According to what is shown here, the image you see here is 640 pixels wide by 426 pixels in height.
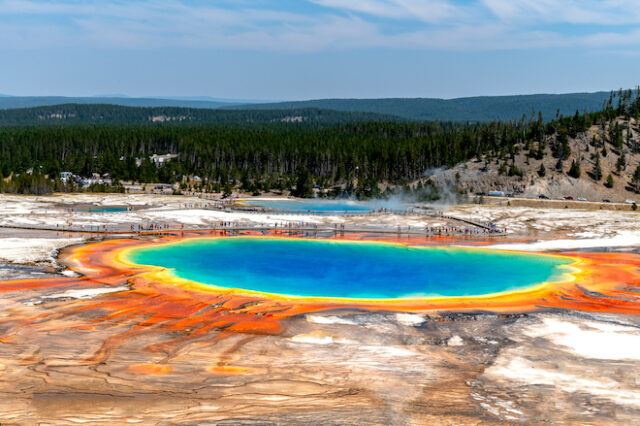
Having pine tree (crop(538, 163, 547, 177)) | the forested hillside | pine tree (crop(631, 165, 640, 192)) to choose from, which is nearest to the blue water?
the forested hillside

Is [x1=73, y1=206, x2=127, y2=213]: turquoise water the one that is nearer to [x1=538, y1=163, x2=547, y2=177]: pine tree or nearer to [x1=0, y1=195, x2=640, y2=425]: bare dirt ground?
[x1=0, y1=195, x2=640, y2=425]: bare dirt ground

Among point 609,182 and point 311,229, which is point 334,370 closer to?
point 311,229

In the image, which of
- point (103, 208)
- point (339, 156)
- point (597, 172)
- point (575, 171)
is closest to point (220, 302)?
point (103, 208)

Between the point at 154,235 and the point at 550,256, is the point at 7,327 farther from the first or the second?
the point at 550,256

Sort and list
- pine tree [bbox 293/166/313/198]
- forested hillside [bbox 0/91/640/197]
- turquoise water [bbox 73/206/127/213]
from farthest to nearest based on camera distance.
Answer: forested hillside [bbox 0/91/640/197], pine tree [bbox 293/166/313/198], turquoise water [bbox 73/206/127/213]

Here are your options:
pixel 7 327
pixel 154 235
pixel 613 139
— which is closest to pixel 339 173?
pixel 613 139

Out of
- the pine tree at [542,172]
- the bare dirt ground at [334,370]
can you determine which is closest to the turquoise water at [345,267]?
the bare dirt ground at [334,370]

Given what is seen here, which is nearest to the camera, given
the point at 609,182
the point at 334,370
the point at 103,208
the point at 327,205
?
the point at 334,370
